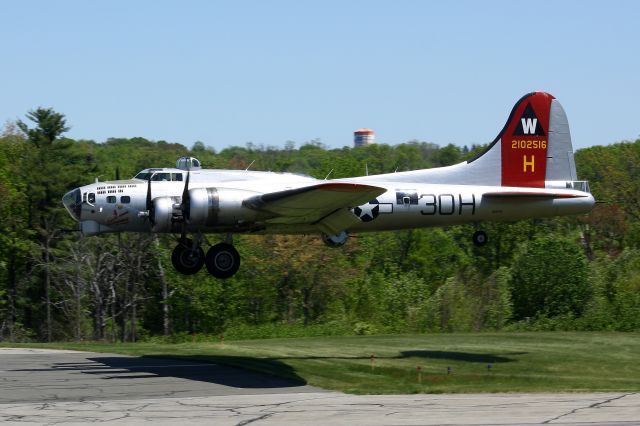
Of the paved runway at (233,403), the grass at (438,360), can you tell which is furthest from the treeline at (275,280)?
the paved runway at (233,403)

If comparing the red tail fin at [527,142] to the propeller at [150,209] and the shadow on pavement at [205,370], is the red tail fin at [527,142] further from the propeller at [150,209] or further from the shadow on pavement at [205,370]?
the propeller at [150,209]

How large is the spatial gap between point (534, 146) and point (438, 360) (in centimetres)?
732

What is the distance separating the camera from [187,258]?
27656 millimetres

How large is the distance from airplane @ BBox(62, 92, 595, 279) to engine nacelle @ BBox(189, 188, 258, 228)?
0.03 metres

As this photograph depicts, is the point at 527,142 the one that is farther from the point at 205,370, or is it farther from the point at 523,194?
the point at 205,370

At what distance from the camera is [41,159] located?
6662 cm

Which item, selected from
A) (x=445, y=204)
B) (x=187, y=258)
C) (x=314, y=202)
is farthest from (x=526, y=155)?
(x=187, y=258)

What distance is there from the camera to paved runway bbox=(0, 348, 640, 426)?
18797 mm

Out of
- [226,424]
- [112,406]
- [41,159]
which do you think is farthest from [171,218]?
[41,159]

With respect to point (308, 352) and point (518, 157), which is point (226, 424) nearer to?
point (308, 352)

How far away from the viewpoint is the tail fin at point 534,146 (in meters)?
30.3

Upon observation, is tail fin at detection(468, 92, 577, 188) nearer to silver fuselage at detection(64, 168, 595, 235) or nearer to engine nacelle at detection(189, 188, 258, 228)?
silver fuselage at detection(64, 168, 595, 235)

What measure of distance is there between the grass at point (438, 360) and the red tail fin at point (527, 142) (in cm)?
549

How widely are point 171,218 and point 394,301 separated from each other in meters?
35.2
